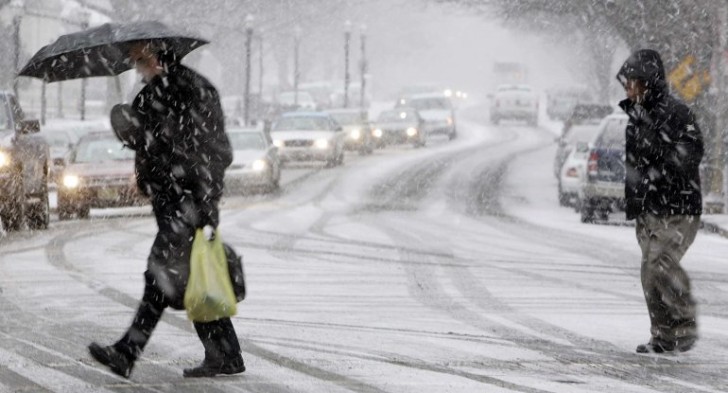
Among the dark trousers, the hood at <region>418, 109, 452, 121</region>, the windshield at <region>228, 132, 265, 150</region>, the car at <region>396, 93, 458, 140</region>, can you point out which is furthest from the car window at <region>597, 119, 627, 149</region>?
the hood at <region>418, 109, 452, 121</region>

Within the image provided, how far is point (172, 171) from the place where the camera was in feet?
24.0

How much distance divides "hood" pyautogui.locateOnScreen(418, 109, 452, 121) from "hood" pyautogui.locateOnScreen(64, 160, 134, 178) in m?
33.1

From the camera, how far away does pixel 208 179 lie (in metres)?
7.32

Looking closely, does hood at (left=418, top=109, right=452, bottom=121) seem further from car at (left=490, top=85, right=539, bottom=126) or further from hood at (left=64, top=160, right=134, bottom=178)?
hood at (left=64, top=160, right=134, bottom=178)

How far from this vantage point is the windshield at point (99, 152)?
24500 millimetres

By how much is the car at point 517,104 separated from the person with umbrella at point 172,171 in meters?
64.4

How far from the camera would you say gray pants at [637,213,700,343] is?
890cm

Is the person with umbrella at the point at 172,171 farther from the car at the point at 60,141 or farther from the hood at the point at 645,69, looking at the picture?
the car at the point at 60,141

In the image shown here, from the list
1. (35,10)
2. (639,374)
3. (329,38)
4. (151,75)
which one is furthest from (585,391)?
(329,38)

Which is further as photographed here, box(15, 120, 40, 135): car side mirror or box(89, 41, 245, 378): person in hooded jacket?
box(15, 120, 40, 135): car side mirror

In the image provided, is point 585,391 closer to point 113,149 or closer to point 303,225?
point 303,225

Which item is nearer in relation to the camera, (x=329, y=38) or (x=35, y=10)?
(x=35, y=10)

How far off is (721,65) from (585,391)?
16.0 metres

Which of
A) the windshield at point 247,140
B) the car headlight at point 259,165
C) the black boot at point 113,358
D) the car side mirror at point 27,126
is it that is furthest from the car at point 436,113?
the black boot at point 113,358
